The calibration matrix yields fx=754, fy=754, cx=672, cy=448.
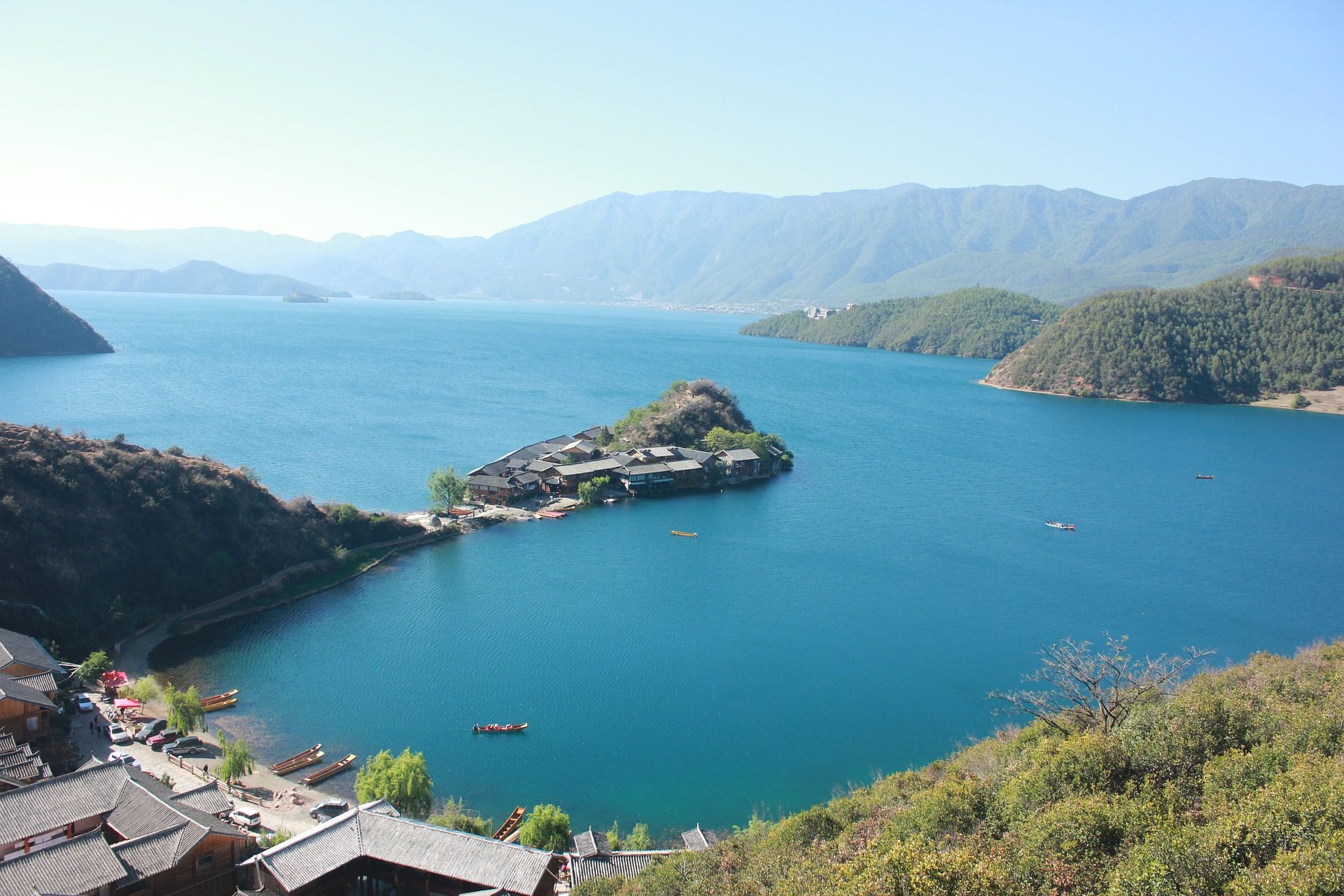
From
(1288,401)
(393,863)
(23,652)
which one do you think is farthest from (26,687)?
(1288,401)

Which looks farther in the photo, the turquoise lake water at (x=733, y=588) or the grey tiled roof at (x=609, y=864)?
the turquoise lake water at (x=733, y=588)

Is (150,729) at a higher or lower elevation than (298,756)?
higher

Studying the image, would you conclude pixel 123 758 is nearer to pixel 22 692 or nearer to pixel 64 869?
pixel 22 692

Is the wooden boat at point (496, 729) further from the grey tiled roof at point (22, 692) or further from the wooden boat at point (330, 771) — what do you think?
the grey tiled roof at point (22, 692)

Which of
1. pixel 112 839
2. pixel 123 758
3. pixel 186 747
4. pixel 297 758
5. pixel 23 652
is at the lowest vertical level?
pixel 297 758

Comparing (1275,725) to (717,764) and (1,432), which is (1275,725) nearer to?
(717,764)

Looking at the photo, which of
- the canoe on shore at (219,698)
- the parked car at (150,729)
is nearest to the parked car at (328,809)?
the parked car at (150,729)

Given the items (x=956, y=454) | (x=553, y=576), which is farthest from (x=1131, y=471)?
(x=553, y=576)
